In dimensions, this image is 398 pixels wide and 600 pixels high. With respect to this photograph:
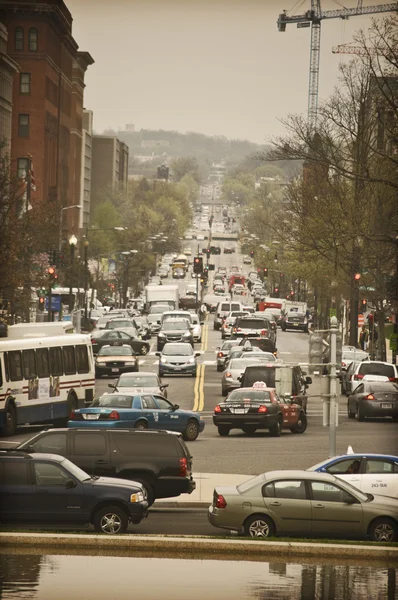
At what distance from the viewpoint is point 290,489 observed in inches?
888

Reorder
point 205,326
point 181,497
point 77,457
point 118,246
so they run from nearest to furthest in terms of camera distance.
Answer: point 77,457, point 181,497, point 205,326, point 118,246

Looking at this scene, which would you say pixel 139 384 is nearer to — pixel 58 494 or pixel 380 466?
pixel 380 466

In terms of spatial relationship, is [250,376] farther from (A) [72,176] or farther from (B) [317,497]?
(A) [72,176]

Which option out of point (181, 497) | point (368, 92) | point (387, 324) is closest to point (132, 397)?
point (181, 497)

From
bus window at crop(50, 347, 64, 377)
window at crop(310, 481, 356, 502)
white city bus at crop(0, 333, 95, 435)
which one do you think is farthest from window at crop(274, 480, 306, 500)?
bus window at crop(50, 347, 64, 377)

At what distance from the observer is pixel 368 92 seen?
6500 cm

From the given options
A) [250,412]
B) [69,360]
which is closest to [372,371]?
[250,412]

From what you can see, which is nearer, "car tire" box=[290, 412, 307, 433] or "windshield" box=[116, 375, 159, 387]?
"car tire" box=[290, 412, 307, 433]

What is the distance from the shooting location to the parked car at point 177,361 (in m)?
59.5

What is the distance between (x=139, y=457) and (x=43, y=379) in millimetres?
14796

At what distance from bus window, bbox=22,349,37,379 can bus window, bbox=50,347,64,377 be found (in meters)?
1.29

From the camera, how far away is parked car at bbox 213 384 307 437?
4016cm

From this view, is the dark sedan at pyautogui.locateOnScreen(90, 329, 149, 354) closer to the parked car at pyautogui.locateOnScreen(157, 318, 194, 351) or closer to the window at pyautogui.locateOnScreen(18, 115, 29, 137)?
the parked car at pyautogui.locateOnScreen(157, 318, 194, 351)

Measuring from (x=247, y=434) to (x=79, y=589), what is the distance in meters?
21.4
